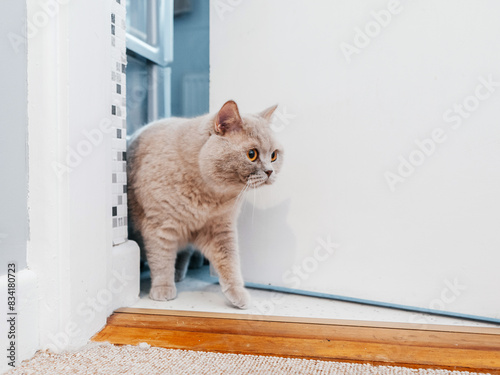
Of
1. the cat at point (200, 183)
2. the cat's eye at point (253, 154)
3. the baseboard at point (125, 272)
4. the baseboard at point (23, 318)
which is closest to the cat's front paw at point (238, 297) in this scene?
the cat at point (200, 183)

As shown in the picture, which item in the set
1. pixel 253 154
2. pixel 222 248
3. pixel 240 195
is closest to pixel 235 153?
pixel 253 154

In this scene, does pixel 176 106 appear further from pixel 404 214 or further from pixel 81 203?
pixel 404 214

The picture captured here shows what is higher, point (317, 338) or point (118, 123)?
point (118, 123)

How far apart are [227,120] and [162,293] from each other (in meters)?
0.57

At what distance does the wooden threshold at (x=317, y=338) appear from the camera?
32.5 inches

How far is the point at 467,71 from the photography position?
1.02 metres

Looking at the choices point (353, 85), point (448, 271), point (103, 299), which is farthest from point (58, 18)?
point (448, 271)

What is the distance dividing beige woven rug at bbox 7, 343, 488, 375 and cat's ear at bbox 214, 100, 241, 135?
1.96 ft

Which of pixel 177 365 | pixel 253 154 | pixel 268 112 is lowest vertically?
pixel 177 365

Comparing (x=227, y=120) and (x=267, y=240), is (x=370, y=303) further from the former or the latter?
(x=227, y=120)

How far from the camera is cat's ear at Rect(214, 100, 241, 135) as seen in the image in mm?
1053

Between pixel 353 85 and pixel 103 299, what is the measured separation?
0.95 meters

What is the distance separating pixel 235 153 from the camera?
1068 millimetres

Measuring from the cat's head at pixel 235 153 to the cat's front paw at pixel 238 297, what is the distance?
0.31 m
